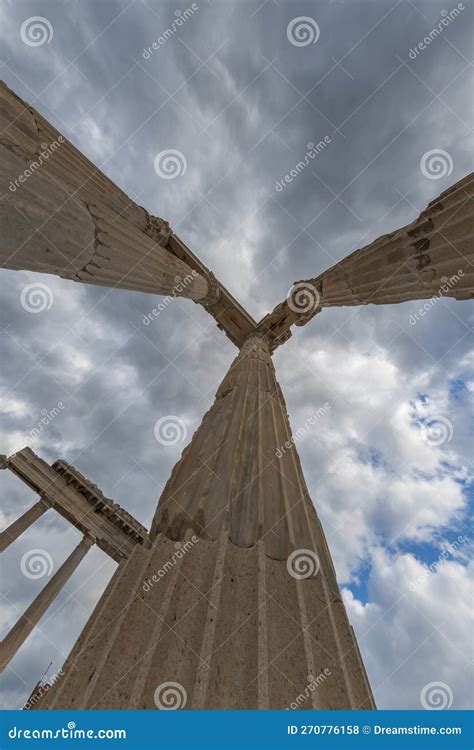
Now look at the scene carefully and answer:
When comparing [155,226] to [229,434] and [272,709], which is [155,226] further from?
[272,709]

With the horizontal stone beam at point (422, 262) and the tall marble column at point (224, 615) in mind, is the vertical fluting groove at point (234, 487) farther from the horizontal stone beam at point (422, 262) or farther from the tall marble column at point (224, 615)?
the horizontal stone beam at point (422, 262)

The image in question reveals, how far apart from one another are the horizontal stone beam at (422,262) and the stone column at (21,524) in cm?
1671

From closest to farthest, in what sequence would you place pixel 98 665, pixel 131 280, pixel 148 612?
1. pixel 98 665
2. pixel 148 612
3. pixel 131 280

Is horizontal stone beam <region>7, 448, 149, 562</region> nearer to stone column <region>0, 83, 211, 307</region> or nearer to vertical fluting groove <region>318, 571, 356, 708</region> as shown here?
stone column <region>0, 83, 211, 307</region>

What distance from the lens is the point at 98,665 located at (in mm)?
2932

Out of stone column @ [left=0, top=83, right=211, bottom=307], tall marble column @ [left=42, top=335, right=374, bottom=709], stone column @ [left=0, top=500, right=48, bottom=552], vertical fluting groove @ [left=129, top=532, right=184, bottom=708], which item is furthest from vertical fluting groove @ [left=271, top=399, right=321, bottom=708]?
stone column @ [left=0, top=500, right=48, bottom=552]

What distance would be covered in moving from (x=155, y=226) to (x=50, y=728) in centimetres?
1696

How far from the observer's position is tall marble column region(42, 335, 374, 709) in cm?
274

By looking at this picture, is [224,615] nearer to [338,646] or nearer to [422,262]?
[338,646]

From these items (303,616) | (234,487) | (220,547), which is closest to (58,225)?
(234,487)

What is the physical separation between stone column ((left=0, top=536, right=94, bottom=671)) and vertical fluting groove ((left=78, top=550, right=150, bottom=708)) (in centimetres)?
1651

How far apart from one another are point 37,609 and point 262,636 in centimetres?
1838

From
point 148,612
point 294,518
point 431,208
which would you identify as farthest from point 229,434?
point 431,208

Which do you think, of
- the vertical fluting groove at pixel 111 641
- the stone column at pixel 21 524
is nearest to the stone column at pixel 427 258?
the vertical fluting groove at pixel 111 641
